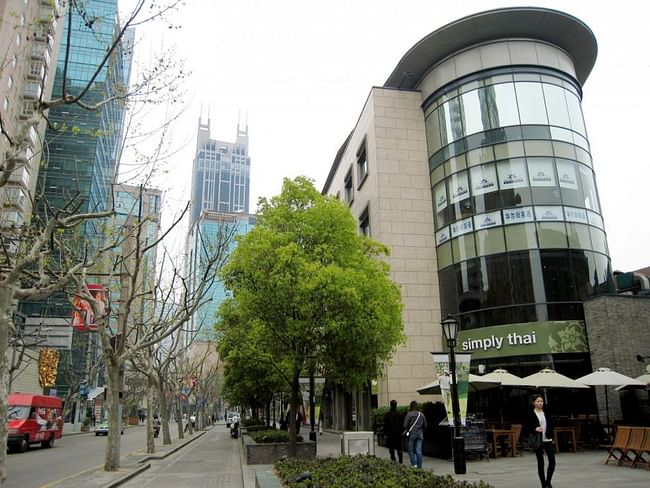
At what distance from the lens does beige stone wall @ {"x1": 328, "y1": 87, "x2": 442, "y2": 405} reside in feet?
86.1

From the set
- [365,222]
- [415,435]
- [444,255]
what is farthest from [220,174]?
[415,435]

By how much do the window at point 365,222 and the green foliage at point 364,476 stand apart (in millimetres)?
22104

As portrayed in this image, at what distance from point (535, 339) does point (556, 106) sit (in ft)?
38.7

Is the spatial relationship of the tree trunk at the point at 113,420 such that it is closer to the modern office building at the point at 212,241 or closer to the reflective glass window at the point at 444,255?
the modern office building at the point at 212,241

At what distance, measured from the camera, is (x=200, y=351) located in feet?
204

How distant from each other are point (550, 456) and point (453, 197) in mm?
18994

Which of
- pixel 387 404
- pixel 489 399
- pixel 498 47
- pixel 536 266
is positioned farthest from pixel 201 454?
pixel 498 47

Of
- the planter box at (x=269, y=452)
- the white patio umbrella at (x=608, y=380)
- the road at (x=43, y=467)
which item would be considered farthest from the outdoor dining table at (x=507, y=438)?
the road at (x=43, y=467)

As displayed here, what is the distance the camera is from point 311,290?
1474 cm

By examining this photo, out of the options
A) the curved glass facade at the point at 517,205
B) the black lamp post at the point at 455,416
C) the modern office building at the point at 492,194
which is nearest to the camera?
the black lamp post at the point at 455,416

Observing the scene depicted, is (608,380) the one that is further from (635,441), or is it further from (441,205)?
(441,205)

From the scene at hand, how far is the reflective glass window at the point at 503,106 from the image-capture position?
2572cm

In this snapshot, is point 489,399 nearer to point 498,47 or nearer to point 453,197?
point 453,197

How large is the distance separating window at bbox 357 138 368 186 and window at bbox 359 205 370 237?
217cm
